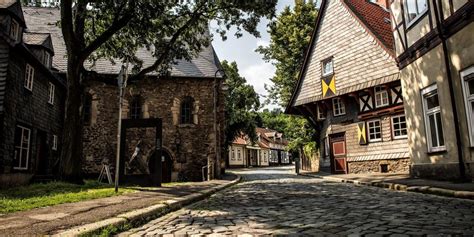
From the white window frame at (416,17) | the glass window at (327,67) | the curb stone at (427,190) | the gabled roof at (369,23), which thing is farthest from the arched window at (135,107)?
the white window frame at (416,17)

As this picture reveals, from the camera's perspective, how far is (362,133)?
60.2 feet

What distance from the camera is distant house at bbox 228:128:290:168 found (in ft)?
157

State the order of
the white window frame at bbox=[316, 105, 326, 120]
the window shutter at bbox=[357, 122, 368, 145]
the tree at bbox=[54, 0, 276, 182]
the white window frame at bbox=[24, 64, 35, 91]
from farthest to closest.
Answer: the white window frame at bbox=[316, 105, 326, 120] < the window shutter at bbox=[357, 122, 368, 145] < the white window frame at bbox=[24, 64, 35, 91] < the tree at bbox=[54, 0, 276, 182]

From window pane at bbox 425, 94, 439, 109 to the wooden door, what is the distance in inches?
368

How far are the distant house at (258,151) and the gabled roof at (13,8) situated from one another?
2915 cm

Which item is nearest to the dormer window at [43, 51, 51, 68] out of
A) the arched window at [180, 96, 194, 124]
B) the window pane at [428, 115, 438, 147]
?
the arched window at [180, 96, 194, 124]

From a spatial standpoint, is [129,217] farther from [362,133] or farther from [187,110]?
[187,110]

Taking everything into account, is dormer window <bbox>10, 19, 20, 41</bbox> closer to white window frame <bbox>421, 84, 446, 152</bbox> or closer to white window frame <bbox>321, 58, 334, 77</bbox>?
white window frame <bbox>421, 84, 446, 152</bbox>

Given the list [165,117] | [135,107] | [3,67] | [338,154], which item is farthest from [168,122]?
[338,154]

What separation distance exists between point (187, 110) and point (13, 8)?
10.4 meters

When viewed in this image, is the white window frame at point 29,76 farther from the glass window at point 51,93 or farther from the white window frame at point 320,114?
the white window frame at point 320,114

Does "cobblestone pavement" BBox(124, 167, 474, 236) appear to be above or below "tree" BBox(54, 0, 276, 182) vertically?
below

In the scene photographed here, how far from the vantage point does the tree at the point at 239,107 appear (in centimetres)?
3597

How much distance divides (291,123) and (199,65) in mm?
9827
